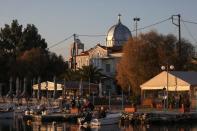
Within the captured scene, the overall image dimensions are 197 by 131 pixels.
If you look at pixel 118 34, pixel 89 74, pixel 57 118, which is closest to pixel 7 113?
pixel 57 118

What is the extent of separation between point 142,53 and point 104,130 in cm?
3302

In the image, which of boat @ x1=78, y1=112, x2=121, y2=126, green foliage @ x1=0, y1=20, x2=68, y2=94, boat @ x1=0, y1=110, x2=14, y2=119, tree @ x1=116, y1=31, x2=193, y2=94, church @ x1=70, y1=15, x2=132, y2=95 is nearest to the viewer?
boat @ x1=78, y1=112, x2=121, y2=126

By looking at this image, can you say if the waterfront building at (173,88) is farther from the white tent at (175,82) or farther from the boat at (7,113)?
the boat at (7,113)

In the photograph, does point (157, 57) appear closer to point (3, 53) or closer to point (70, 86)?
point (70, 86)

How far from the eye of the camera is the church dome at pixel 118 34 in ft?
409

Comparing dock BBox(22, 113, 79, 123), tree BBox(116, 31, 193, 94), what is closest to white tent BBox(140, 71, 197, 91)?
dock BBox(22, 113, 79, 123)

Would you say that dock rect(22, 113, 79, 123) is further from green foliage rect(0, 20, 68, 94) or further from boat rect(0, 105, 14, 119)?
green foliage rect(0, 20, 68, 94)

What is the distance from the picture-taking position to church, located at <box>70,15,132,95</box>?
116969 mm

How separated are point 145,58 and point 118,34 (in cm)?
4920

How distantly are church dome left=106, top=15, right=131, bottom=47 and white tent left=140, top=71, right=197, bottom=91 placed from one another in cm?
6271

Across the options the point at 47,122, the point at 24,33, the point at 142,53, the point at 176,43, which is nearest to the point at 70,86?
the point at 142,53

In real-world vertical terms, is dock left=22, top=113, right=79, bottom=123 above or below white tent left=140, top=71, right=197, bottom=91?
below

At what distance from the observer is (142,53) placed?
76.4 meters

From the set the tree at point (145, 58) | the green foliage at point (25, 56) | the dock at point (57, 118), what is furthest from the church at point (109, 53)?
the dock at point (57, 118)
